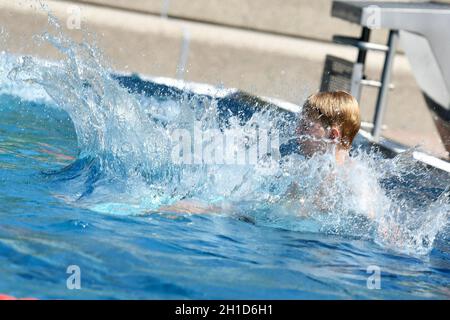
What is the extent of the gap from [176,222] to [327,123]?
102 cm

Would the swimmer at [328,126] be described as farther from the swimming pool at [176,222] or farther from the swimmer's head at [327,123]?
the swimming pool at [176,222]

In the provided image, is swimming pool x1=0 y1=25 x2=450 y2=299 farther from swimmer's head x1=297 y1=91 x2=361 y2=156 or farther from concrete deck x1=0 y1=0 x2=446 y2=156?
concrete deck x1=0 y1=0 x2=446 y2=156

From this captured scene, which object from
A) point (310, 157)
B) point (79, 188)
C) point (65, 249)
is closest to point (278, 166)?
point (310, 157)

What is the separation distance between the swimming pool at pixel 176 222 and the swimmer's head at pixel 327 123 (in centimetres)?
15

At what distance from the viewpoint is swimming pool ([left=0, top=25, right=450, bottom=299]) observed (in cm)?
332

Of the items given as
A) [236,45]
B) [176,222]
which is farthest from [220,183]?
[236,45]

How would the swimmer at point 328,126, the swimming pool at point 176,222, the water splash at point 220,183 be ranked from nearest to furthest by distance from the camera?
the swimming pool at point 176,222
the water splash at point 220,183
the swimmer at point 328,126

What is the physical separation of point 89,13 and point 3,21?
2.96 feet

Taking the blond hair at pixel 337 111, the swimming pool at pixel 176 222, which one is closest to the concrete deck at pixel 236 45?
the swimming pool at pixel 176 222

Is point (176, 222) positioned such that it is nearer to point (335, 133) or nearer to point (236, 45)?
point (335, 133)

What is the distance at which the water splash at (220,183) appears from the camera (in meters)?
4.36

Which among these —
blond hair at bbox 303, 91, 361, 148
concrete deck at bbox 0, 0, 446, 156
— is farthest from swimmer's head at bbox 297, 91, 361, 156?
concrete deck at bbox 0, 0, 446, 156
